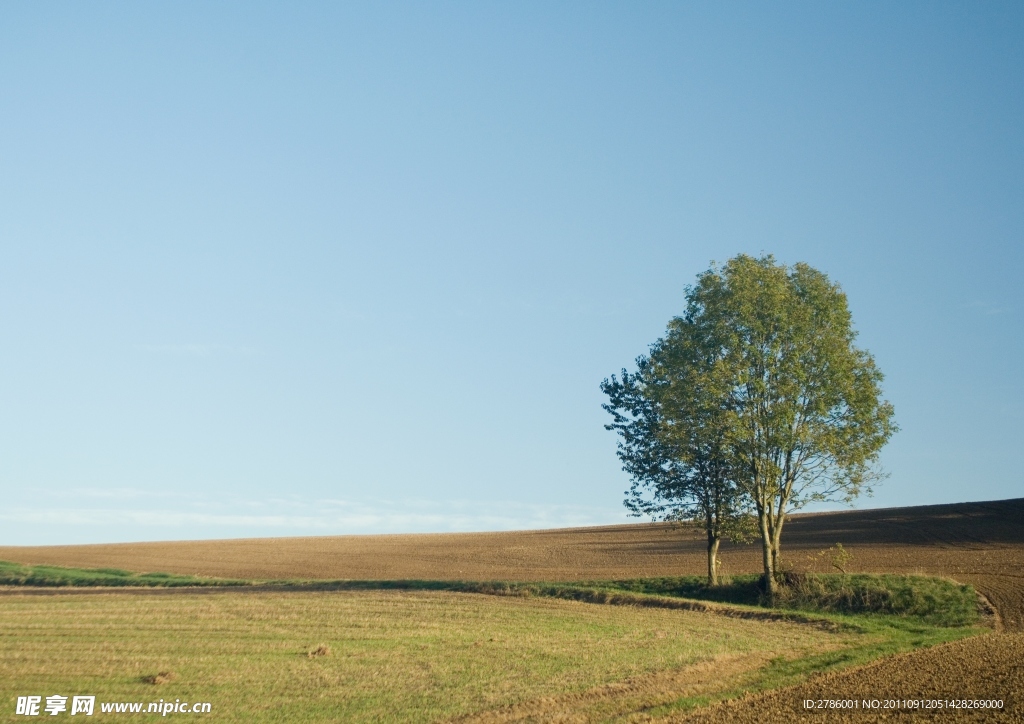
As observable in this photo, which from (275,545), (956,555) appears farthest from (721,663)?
(275,545)

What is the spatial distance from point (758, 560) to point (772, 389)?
20878 mm

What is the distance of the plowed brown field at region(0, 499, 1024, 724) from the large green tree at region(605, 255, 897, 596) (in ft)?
29.5

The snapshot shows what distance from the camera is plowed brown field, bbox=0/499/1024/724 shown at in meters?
20.2

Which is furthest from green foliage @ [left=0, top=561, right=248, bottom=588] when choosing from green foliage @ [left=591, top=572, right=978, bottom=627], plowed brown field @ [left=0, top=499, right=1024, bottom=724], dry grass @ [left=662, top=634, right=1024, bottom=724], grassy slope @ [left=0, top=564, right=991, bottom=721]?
dry grass @ [left=662, top=634, right=1024, bottom=724]

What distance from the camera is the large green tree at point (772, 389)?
131 ft

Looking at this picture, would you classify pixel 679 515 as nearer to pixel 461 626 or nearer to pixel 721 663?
pixel 461 626

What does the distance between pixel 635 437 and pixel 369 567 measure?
1128 inches

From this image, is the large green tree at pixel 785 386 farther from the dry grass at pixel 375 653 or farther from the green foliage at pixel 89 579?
the green foliage at pixel 89 579

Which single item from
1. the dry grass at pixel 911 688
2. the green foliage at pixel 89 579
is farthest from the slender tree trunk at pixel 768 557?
the green foliage at pixel 89 579

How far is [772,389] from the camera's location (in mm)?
40312

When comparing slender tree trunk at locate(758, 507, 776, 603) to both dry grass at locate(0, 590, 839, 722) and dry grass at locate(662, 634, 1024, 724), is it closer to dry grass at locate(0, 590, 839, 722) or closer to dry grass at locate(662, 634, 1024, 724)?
dry grass at locate(0, 590, 839, 722)

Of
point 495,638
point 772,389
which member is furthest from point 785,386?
point 495,638

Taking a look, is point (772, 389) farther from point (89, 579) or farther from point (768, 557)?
point (89, 579)

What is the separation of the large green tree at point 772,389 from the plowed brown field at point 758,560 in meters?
9.01
